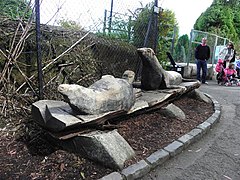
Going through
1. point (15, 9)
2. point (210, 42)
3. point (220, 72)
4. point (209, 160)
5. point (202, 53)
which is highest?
point (210, 42)

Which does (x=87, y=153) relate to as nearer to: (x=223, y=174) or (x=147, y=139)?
(x=147, y=139)

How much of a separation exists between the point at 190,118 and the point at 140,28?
2690 millimetres

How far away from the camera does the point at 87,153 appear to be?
2750 mm

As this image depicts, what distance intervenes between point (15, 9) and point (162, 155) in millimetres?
3161

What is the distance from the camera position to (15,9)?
163 inches

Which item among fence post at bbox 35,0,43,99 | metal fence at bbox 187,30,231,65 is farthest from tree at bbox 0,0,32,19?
metal fence at bbox 187,30,231,65

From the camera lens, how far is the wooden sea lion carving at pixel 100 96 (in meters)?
2.70

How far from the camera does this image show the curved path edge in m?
2.59

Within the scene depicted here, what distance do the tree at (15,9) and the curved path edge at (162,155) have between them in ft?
8.94

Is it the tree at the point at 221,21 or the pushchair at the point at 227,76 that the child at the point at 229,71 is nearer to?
the pushchair at the point at 227,76

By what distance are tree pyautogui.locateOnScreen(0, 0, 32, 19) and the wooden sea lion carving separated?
5.94ft

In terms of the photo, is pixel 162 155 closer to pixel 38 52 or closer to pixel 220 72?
pixel 38 52

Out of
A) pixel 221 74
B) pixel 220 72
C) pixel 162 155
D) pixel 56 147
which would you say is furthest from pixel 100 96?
pixel 220 72

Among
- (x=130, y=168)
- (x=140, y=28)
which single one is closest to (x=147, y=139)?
(x=130, y=168)
